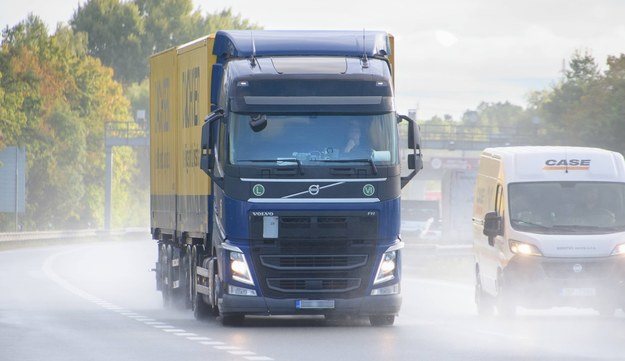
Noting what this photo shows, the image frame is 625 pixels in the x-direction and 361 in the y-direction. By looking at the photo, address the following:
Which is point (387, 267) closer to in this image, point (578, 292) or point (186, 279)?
point (578, 292)

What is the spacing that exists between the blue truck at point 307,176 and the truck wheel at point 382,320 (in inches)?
28.4

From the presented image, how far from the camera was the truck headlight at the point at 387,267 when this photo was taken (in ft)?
77.6

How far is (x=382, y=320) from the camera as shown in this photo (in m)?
24.7

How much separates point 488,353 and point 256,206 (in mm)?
4958

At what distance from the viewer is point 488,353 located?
62.8 ft

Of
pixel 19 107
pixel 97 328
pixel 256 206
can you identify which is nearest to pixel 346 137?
pixel 256 206

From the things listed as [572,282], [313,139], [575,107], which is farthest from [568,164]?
[575,107]

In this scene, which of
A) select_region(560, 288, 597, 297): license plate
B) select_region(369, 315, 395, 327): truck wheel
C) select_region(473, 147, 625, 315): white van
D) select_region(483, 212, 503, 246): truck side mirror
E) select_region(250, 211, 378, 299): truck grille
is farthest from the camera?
select_region(483, 212, 503, 246): truck side mirror

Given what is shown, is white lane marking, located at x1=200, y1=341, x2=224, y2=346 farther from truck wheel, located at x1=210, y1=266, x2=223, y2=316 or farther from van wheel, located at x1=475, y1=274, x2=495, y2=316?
van wheel, located at x1=475, y1=274, x2=495, y2=316

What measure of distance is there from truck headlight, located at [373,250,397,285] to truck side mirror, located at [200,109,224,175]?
2.42 m

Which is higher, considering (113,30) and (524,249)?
(113,30)

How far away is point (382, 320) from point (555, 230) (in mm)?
3322

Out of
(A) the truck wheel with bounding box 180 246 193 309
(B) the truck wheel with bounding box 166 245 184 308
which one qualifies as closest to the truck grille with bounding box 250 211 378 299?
(A) the truck wheel with bounding box 180 246 193 309

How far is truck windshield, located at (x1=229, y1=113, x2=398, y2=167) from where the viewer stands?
2317 cm
